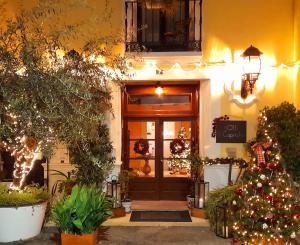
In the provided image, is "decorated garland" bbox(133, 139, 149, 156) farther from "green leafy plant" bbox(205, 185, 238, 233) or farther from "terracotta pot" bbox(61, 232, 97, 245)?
"terracotta pot" bbox(61, 232, 97, 245)

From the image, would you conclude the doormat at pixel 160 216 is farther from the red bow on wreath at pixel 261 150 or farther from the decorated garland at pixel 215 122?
the red bow on wreath at pixel 261 150

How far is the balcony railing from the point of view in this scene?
9.08m

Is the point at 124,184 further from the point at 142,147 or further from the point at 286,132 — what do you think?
the point at 286,132

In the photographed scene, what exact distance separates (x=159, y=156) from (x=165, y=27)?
3350 millimetres

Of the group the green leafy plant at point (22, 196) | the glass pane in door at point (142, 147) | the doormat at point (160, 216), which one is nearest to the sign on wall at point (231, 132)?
the doormat at point (160, 216)

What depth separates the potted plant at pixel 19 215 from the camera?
22.4 feet

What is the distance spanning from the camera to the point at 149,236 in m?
7.32

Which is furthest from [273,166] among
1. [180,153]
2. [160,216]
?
[180,153]

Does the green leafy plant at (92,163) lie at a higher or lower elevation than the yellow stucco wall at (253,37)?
lower

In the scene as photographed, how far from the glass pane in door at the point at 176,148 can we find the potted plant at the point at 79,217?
4.33 metres

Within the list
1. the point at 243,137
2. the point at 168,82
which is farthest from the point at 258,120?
the point at 168,82

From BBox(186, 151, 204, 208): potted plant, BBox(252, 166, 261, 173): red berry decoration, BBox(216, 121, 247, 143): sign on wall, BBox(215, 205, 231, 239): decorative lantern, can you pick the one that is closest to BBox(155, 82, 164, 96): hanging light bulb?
BBox(216, 121, 247, 143): sign on wall

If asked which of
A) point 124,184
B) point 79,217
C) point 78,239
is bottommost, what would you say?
point 78,239

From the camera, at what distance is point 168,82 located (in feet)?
33.2
